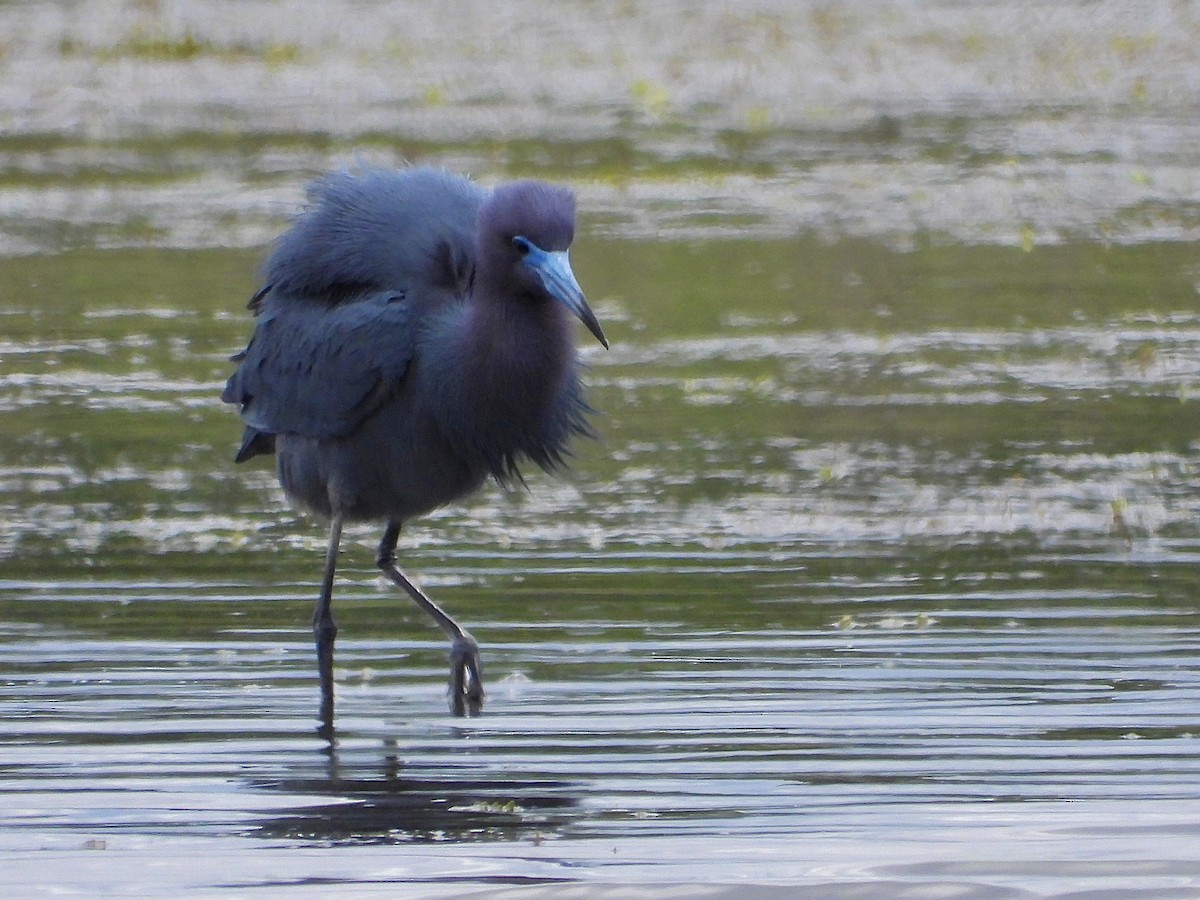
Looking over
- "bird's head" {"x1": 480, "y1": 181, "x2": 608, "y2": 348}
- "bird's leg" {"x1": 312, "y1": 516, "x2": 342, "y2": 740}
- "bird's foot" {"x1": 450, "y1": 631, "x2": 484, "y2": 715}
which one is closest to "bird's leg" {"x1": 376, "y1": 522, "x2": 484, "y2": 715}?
"bird's foot" {"x1": 450, "y1": 631, "x2": 484, "y2": 715}

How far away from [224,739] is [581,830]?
118 cm

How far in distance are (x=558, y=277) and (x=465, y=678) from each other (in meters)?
1.11

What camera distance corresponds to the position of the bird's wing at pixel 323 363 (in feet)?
21.8

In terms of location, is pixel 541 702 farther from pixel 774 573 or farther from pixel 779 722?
pixel 774 573

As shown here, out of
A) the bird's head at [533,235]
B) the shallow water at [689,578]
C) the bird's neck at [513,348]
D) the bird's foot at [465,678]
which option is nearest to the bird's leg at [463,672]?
the bird's foot at [465,678]

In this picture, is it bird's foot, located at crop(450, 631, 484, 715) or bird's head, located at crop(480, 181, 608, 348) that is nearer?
bird's head, located at crop(480, 181, 608, 348)

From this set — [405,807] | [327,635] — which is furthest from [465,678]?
[405,807]

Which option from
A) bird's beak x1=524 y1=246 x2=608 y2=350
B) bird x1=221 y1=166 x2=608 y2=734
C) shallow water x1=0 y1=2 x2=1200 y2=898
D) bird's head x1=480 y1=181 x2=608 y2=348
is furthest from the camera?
bird x1=221 y1=166 x2=608 y2=734

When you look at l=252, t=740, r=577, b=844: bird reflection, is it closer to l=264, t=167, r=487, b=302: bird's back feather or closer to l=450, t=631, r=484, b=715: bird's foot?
l=450, t=631, r=484, b=715: bird's foot

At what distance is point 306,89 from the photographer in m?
21.3

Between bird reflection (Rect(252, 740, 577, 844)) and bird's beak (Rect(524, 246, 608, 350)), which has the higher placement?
bird's beak (Rect(524, 246, 608, 350))

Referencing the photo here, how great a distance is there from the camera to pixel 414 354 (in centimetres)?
660

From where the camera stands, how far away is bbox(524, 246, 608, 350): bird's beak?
6.01 metres

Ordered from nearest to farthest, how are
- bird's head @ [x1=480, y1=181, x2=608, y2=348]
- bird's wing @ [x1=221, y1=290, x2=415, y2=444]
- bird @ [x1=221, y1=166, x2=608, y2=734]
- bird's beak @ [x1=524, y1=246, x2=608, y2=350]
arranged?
bird's beak @ [x1=524, y1=246, x2=608, y2=350] → bird's head @ [x1=480, y1=181, x2=608, y2=348] → bird @ [x1=221, y1=166, x2=608, y2=734] → bird's wing @ [x1=221, y1=290, x2=415, y2=444]
